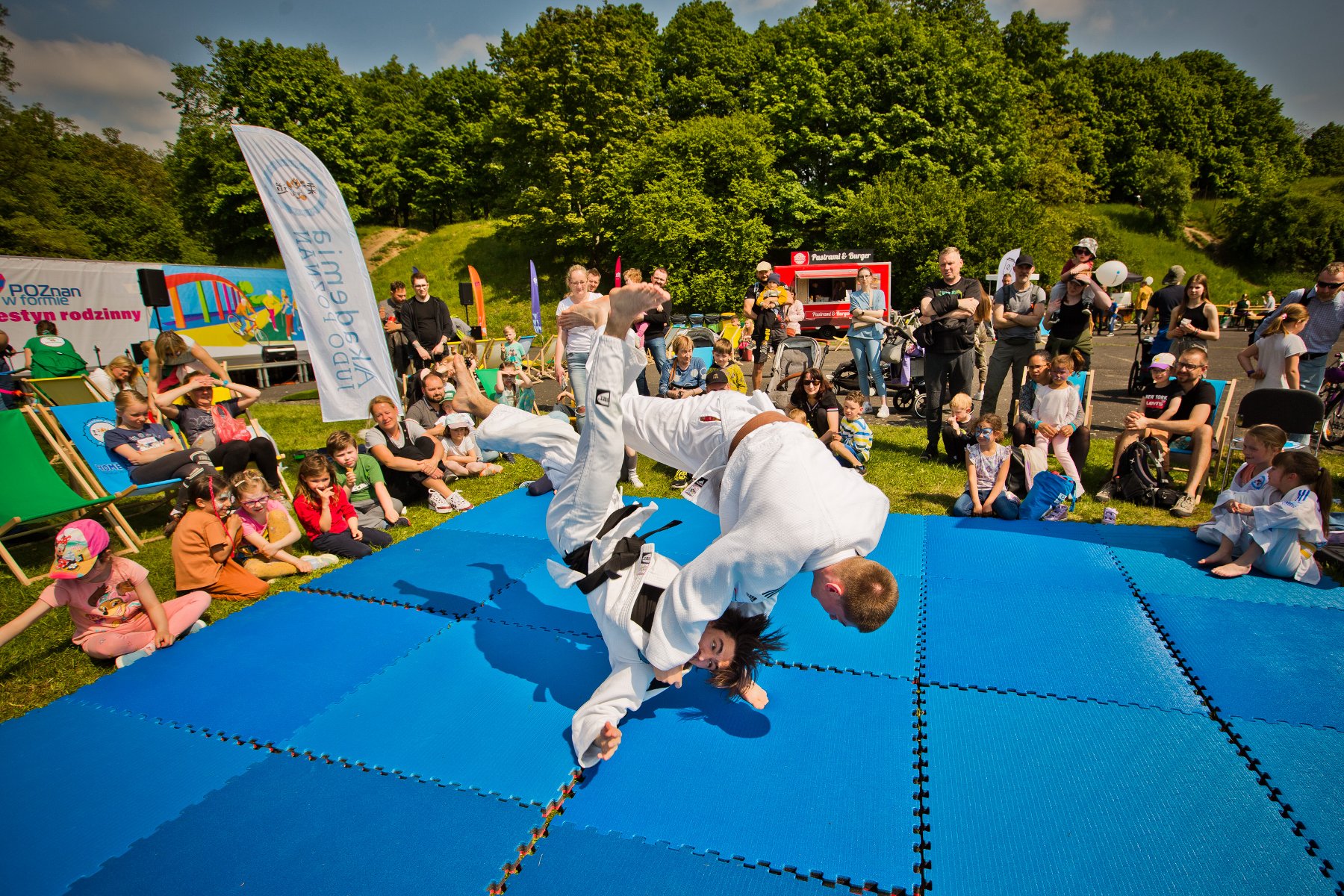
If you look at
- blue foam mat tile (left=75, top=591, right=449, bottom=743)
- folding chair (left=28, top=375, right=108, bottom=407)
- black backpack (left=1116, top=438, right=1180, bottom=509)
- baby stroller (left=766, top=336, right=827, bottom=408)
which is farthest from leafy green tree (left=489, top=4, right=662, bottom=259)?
blue foam mat tile (left=75, top=591, right=449, bottom=743)

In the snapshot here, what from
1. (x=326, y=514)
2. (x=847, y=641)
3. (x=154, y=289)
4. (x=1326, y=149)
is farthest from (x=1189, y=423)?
(x=1326, y=149)

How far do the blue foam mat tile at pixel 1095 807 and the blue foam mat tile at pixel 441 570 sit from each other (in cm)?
320

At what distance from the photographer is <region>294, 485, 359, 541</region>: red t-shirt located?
5414 mm

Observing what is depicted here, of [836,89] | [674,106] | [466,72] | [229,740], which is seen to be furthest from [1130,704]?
[466,72]

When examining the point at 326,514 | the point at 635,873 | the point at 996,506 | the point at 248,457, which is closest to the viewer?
→ the point at 635,873

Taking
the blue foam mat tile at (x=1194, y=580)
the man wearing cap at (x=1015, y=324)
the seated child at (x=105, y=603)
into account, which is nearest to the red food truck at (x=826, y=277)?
the man wearing cap at (x=1015, y=324)

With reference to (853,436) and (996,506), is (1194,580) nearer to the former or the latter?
(996,506)

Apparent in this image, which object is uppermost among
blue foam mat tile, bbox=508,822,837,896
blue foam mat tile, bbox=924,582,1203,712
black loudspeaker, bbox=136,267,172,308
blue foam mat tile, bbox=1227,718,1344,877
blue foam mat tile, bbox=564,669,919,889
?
black loudspeaker, bbox=136,267,172,308

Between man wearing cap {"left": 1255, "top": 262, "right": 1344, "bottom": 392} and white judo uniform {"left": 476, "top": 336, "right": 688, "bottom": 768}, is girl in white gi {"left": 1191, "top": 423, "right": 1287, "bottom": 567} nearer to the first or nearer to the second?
man wearing cap {"left": 1255, "top": 262, "right": 1344, "bottom": 392}

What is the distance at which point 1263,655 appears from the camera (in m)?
3.45

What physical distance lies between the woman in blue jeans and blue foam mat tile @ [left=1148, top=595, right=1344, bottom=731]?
222 inches

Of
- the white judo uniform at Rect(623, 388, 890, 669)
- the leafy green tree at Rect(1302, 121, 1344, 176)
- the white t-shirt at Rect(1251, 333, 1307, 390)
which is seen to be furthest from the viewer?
the leafy green tree at Rect(1302, 121, 1344, 176)

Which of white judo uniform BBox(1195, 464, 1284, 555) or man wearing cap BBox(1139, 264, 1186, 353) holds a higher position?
man wearing cap BBox(1139, 264, 1186, 353)

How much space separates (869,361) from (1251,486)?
5.55 metres
